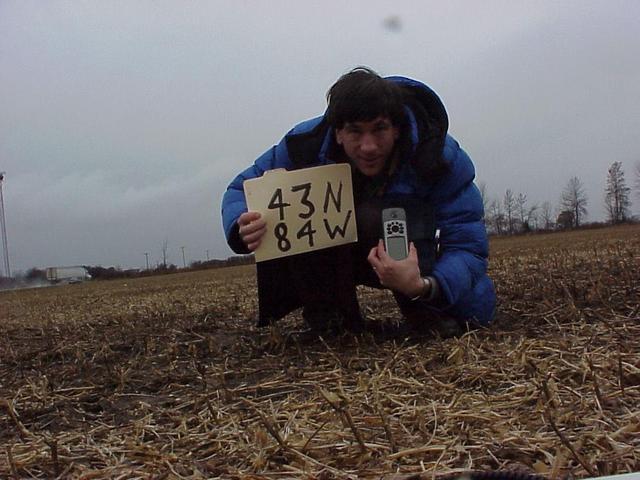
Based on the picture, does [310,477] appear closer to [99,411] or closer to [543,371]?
[543,371]

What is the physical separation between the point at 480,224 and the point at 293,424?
142 cm

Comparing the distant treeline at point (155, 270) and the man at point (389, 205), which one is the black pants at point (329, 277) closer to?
the man at point (389, 205)

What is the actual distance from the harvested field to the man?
0.57ft

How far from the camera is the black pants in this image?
8.83 feet

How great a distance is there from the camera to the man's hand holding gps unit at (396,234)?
8.11ft

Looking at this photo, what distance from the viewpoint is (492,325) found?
2.68m

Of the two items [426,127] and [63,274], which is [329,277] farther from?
[63,274]

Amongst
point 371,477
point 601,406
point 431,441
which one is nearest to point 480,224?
point 601,406

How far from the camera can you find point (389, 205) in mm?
2592

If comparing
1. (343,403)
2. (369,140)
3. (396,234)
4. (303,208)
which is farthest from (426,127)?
(343,403)

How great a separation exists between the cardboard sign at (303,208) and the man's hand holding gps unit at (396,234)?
19 cm

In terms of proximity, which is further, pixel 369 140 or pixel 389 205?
pixel 389 205

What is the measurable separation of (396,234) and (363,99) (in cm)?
52

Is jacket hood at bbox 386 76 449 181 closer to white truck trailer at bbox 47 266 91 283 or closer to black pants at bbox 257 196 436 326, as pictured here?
black pants at bbox 257 196 436 326
